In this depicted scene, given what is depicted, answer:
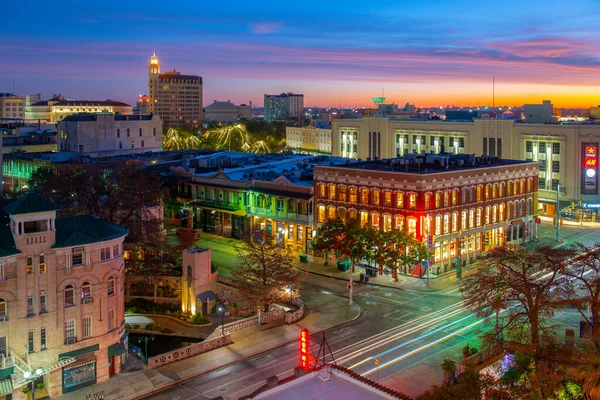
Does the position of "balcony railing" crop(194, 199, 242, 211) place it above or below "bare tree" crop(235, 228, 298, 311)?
above

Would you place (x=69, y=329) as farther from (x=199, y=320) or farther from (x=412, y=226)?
(x=412, y=226)

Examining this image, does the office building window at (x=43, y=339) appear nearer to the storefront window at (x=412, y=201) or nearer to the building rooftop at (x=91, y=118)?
the storefront window at (x=412, y=201)

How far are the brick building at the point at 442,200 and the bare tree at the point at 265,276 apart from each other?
18951 mm

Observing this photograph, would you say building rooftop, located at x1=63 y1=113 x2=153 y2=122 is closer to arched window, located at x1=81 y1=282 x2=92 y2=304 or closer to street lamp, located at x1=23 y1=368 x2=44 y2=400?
arched window, located at x1=81 y1=282 x2=92 y2=304

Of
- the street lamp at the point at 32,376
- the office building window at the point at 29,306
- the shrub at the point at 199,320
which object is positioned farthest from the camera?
the shrub at the point at 199,320

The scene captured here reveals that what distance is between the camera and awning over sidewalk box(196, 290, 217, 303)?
61.0 meters

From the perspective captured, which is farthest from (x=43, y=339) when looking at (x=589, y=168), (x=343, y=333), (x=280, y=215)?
(x=589, y=168)

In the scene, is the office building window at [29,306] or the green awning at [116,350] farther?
the green awning at [116,350]

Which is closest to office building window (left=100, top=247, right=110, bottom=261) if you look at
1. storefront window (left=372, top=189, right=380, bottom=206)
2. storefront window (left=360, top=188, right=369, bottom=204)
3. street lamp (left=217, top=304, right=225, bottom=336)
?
street lamp (left=217, top=304, right=225, bottom=336)

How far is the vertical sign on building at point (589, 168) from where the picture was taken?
107938 millimetres

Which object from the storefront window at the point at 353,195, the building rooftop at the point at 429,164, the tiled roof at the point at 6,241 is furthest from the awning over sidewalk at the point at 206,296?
the building rooftop at the point at 429,164

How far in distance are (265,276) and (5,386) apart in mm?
23693

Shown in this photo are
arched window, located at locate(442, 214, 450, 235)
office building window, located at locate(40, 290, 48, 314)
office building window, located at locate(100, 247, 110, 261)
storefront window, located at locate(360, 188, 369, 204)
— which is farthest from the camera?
storefront window, located at locate(360, 188, 369, 204)

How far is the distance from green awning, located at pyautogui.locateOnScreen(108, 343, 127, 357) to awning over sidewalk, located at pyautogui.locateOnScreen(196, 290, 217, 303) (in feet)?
47.0
